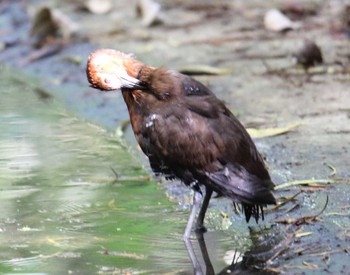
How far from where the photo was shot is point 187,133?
166 inches

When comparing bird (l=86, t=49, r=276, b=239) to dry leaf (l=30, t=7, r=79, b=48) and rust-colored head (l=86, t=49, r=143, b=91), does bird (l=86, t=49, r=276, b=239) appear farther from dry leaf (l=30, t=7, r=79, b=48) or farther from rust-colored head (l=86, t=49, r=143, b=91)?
dry leaf (l=30, t=7, r=79, b=48)

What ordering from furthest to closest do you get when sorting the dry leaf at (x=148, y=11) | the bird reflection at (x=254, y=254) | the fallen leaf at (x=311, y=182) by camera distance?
the dry leaf at (x=148, y=11) → the fallen leaf at (x=311, y=182) → the bird reflection at (x=254, y=254)

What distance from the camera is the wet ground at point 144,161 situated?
14.0 feet

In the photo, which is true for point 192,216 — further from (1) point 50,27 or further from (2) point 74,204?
(1) point 50,27

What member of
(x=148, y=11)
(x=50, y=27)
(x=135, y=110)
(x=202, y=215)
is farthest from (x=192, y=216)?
(x=50, y=27)

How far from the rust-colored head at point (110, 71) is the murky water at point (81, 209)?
0.71m

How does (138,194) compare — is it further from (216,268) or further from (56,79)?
(56,79)

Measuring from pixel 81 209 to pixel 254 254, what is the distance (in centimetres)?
116

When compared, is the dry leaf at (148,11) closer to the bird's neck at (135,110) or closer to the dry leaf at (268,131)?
the dry leaf at (268,131)

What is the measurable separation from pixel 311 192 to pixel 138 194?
0.95 meters

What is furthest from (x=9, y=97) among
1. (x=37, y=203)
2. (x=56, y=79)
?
(x=37, y=203)

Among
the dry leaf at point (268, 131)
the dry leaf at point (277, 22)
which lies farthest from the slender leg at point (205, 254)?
the dry leaf at point (277, 22)

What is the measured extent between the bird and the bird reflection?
4.4 inches

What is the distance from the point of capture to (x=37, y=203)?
5.13 metres
